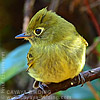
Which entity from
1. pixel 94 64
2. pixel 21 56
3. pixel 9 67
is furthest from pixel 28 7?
pixel 94 64

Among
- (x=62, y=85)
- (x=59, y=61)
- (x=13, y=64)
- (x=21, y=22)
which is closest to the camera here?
(x=59, y=61)

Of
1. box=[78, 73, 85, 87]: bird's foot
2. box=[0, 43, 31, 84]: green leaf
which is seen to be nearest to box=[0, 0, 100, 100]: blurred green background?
box=[0, 43, 31, 84]: green leaf

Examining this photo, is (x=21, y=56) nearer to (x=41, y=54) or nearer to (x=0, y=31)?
(x=41, y=54)

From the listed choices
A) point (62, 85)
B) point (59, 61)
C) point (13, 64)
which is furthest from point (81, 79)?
point (13, 64)

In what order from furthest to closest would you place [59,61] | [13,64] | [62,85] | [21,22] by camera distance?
[21,22] → [13,64] → [62,85] → [59,61]

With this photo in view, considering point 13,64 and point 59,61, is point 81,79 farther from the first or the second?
point 13,64

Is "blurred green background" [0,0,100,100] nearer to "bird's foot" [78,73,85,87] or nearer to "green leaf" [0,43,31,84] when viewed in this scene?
"green leaf" [0,43,31,84]
